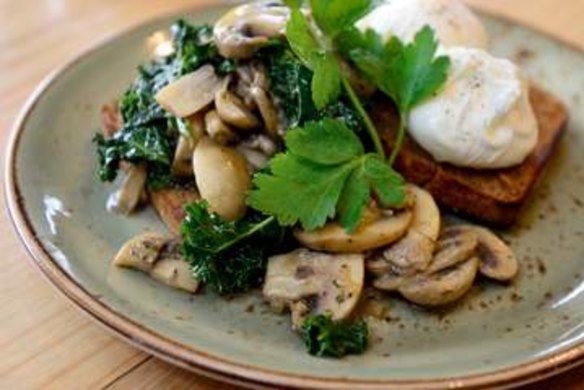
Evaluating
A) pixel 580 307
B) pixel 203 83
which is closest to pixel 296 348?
pixel 580 307

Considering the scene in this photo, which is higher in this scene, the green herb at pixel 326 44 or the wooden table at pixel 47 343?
the green herb at pixel 326 44

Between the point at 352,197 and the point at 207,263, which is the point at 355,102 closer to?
the point at 352,197

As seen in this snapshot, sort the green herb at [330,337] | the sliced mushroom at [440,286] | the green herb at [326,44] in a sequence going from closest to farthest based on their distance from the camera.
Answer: the green herb at [330,337], the sliced mushroom at [440,286], the green herb at [326,44]

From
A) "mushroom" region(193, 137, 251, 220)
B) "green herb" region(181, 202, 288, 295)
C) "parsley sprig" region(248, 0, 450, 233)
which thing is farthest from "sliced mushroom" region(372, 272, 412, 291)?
"mushroom" region(193, 137, 251, 220)

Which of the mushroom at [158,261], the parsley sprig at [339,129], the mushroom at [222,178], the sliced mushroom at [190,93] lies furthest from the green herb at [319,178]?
the sliced mushroom at [190,93]

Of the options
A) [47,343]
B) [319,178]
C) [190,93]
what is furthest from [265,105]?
[47,343]

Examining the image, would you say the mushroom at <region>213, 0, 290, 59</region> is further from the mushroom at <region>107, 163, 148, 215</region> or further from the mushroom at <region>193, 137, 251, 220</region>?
the mushroom at <region>107, 163, 148, 215</region>

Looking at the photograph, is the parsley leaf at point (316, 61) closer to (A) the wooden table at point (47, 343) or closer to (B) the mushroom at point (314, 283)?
(B) the mushroom at point (314, 283)

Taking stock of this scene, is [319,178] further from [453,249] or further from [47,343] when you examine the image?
[47,343]
